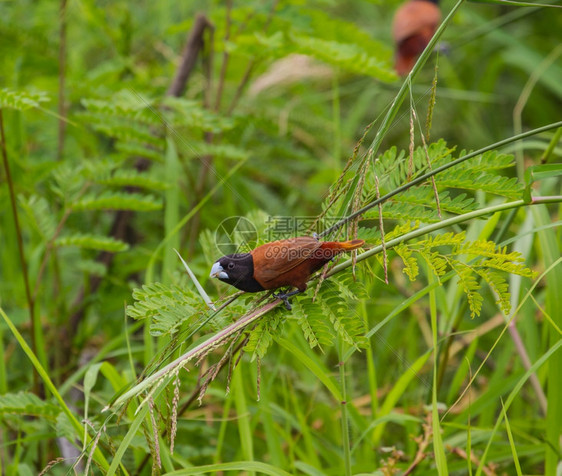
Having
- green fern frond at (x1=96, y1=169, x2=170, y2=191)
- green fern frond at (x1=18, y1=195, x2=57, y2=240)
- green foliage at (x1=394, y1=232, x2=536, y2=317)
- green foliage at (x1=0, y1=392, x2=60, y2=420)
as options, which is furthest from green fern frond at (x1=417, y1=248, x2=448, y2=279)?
green fern frond at (x1=18, y1=195, x2=57, y2=240)

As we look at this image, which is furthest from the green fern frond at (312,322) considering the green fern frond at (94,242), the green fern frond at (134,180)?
the green fern frond at (134,180)

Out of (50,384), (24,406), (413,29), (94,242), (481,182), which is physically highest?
(413,29)

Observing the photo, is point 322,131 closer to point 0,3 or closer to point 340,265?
point 0,3

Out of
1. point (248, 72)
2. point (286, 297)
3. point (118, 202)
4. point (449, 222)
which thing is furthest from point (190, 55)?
point (449, 222)

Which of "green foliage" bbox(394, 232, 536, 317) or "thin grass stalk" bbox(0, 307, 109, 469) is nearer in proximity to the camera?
"green foliage" bbox(394, 232, 536, 317)

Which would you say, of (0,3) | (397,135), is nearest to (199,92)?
(0,3)

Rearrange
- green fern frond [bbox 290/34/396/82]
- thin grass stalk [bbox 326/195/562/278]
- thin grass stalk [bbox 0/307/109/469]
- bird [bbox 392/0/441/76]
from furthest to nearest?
bird [bbox 392/0/441/76]
green fern frond [bbox 290/34/396/82]
thin grass stalk [bbox 0/307/109/469]
thin grass stalk [bbox 326/195/562/278]

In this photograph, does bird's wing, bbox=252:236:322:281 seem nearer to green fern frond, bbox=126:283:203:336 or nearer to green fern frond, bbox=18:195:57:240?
green fern frond, bbox=126:283:203:336

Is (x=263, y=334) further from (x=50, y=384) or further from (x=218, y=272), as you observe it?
(x=50, y=384)
